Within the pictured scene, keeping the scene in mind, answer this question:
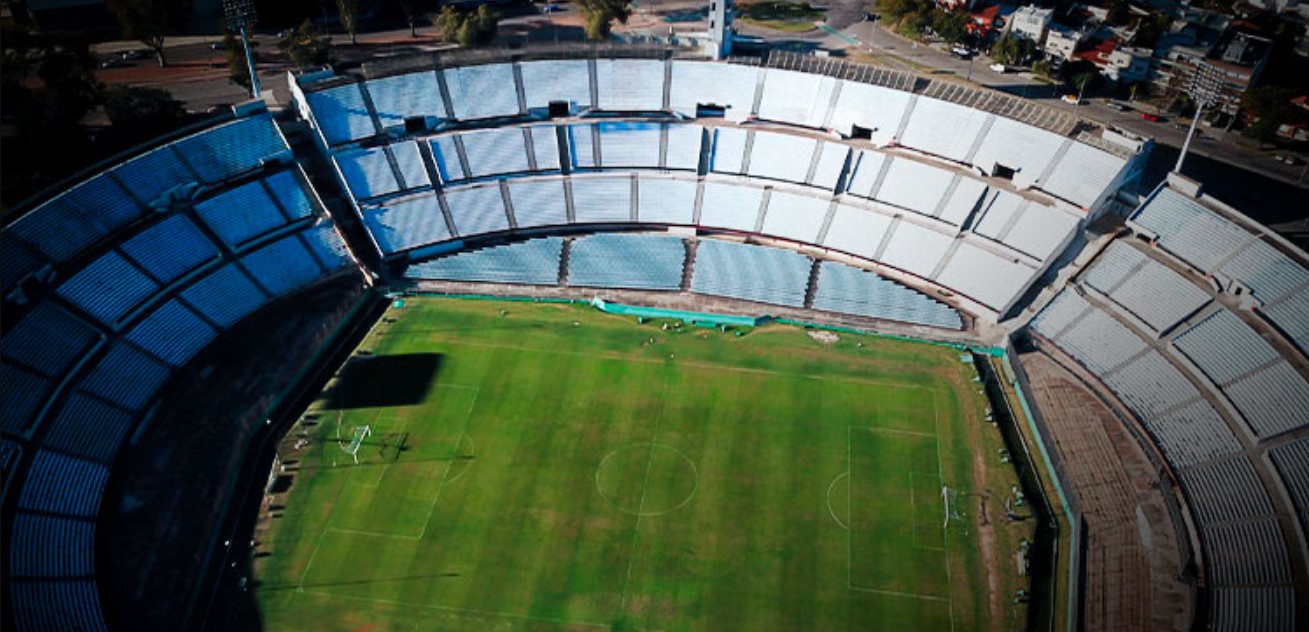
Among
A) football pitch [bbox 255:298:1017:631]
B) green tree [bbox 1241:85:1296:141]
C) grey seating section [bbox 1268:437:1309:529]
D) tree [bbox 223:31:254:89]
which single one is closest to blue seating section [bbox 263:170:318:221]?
football pitch [bbox 255:298:1017:631]

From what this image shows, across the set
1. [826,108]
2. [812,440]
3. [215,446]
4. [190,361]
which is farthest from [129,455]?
[826,108]

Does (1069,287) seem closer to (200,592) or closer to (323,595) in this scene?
(323,595)

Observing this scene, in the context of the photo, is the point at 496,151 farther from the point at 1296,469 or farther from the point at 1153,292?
the point at 1296,469

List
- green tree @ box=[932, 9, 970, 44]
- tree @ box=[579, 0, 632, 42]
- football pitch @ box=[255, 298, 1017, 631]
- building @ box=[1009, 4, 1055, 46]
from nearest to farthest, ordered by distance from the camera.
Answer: football pitch @ box=[255, 298, 1017, 631] → tree @ box=[579, 0, 632, 42] → building @ box=[1009, 4, 1055, 46] → green tree @ box=[932, 9, 970, 44]

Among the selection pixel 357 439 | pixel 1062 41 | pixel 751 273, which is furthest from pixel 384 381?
pixel 1062 41

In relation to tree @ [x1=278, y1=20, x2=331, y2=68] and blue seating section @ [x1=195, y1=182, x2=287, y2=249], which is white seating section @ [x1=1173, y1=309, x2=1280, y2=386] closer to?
blue seating section @ [x1=195, y1=182, x2=287, y2=249]
